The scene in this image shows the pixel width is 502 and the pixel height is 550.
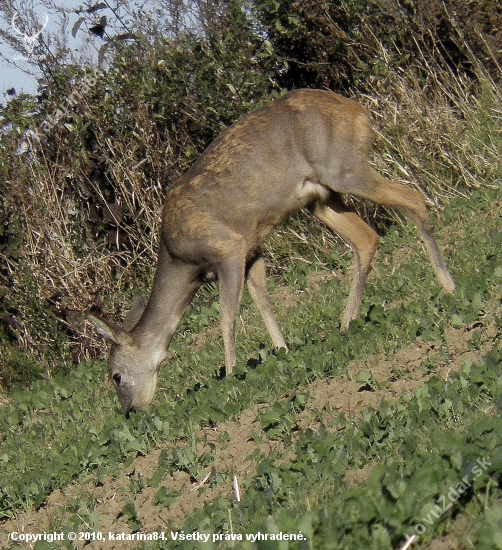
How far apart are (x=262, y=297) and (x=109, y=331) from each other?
1.43 m

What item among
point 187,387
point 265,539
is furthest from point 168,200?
point 265,539

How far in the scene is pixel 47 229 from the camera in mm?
11766

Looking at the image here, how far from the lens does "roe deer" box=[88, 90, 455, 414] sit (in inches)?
329

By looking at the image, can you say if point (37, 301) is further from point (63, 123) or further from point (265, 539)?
point (265, 539)

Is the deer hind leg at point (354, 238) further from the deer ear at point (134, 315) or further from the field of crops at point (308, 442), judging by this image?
the deer ear at point (134, 315)

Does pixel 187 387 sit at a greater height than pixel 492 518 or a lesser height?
lesser

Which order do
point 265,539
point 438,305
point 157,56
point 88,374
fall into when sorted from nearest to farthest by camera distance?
point 265,539, point 438,305, point 88,374, point 157,56

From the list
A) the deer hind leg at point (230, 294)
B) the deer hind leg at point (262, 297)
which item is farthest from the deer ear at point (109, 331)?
the deer hind leg at point (262, 297)

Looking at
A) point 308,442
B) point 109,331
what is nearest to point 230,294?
point 109,331

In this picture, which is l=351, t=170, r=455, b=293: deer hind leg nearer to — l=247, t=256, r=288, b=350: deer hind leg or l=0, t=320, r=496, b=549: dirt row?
l=247, t=256, r=288, b=350: deer hind leg

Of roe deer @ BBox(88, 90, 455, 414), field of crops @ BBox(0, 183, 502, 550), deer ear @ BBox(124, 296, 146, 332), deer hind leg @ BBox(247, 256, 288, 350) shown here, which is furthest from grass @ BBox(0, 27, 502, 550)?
deer ear @ BBox(124, 296, 146, 332)

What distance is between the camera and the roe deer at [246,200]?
836cm

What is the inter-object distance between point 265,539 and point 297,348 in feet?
13.5

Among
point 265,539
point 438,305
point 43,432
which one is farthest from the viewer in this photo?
point 43,432
